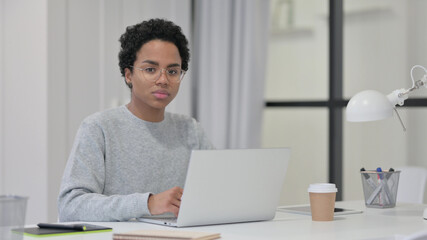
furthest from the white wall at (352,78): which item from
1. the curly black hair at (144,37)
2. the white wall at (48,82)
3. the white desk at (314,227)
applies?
the curly black hair at (144,37)

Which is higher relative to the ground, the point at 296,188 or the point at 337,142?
the point at 337,142

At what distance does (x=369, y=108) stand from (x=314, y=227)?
16.0 inches

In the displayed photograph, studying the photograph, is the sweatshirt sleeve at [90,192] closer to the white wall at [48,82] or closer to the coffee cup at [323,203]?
the coffee cup at [323,203]

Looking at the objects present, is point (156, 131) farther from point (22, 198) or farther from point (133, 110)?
point (22, 198)

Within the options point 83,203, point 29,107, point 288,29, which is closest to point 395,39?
point 288,29

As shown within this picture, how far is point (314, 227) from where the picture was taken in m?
1.89

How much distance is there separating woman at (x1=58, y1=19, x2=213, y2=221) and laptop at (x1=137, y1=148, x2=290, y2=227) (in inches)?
11.1

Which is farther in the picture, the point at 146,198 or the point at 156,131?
the point at 156,131

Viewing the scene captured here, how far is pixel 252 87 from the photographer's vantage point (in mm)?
4141

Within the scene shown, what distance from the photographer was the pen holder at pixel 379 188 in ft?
7.73

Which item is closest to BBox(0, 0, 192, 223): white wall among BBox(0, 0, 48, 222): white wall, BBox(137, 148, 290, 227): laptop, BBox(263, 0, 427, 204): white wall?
BBox(0, 0, 48, 222): white wall

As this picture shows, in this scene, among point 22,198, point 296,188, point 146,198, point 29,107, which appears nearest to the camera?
point 22,198

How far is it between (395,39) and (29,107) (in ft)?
6.58

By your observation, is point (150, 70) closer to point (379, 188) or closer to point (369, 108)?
point (369, 108)
